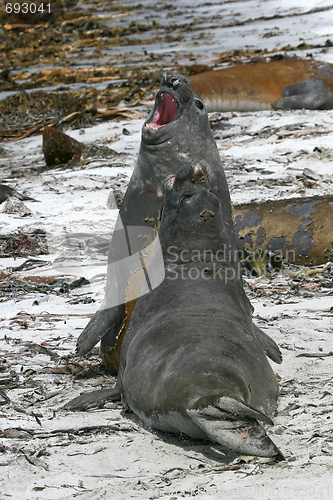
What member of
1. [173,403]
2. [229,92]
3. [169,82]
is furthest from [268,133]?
[173,403]

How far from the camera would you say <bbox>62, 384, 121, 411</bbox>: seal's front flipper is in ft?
11.4

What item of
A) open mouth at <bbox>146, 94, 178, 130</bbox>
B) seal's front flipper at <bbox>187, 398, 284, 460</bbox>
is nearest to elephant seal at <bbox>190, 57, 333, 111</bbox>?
open mouth at <bbox>146, 94, 178, 130</bbox>

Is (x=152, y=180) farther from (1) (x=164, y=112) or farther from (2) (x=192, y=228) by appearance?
(2) (x=192, y=228)

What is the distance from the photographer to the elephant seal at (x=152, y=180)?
417cm

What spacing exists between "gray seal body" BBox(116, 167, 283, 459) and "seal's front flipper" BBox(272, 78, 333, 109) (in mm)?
8673

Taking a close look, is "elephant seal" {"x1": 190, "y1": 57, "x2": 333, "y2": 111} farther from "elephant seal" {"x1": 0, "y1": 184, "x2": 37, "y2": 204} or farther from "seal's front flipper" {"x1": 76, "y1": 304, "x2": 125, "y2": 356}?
"seal's front flipper" {"x1": 76, "y1": 304, "x2": 125, "y2": 356}

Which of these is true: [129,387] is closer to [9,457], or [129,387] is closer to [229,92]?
[9,457]

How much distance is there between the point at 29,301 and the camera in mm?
5441

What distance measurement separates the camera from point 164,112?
170 inches

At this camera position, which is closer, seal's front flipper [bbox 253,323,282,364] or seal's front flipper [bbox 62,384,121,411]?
seal's front flipper [bbox 62,384,121,411]

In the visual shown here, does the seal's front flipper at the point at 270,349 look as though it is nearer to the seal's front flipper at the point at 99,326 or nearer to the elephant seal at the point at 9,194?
the seal's front flipper at the point at 99,326

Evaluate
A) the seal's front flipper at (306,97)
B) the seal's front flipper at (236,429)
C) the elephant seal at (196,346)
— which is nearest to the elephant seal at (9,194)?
the elephant seal at (196,346)

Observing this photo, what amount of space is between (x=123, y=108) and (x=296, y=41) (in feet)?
18.5

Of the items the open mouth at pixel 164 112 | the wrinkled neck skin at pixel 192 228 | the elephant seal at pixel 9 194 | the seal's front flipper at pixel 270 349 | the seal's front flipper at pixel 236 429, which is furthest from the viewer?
the elephant seal at pixel 9 194
